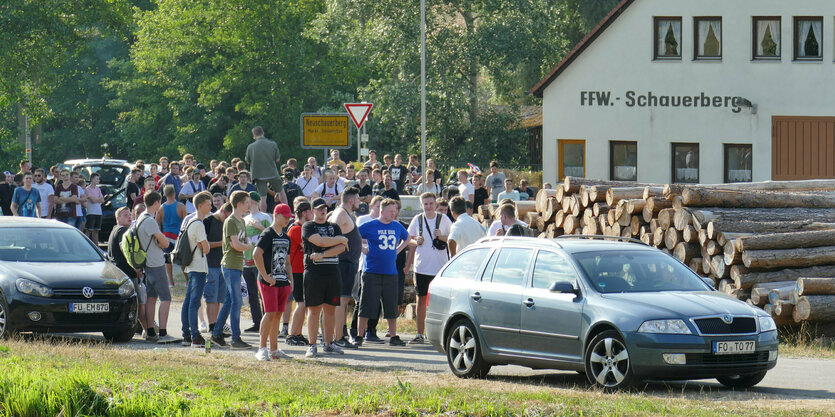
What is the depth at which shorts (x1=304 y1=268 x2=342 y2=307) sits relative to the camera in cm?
1402

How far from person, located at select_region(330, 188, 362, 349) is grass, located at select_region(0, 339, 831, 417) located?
2684mm

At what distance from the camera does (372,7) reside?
159ft

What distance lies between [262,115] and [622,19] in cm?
2276

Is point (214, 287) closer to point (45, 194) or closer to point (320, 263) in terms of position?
point (320, 263)

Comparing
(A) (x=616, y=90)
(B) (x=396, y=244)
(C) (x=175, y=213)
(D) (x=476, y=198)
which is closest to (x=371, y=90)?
(A) (x=616, y=90)

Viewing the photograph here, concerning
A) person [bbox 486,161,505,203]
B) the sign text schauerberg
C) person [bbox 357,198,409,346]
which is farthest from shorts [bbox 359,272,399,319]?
the sign text schauerberg

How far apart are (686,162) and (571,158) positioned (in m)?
3.65

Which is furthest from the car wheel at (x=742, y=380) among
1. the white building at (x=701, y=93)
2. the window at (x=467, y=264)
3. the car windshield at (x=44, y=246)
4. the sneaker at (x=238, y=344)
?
the white building at (x=701, y=93)

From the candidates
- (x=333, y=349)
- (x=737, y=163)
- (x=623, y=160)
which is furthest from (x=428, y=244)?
(x=623, y=160)

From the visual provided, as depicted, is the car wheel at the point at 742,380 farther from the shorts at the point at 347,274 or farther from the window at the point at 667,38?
the window at the point at 667,38

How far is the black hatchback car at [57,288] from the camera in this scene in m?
15.3

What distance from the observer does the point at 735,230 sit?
1784 centimetres

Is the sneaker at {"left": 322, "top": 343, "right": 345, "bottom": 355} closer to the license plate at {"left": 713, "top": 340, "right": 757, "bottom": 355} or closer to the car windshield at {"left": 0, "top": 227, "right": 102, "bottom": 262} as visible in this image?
the car windshield at {"left": 0, "top": 227, "right": 102, "bottom": 262}

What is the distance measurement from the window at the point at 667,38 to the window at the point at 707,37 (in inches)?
20.2
